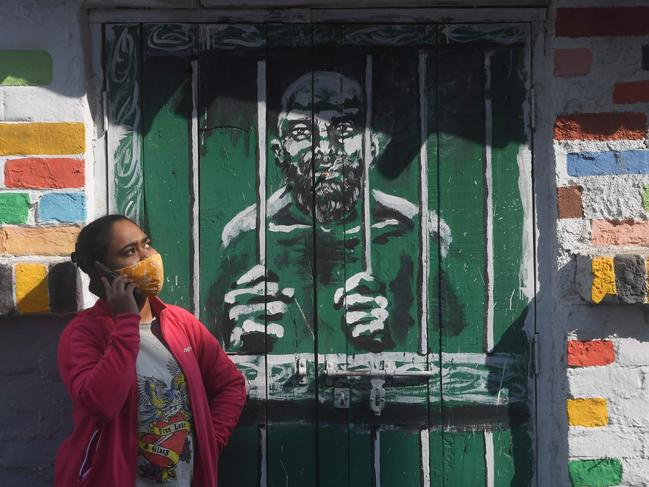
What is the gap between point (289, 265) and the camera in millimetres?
3490

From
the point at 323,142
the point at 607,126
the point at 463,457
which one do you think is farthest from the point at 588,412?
the point at 323,142

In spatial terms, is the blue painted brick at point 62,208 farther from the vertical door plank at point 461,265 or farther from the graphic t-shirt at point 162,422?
the vertical door plank at point 461,265

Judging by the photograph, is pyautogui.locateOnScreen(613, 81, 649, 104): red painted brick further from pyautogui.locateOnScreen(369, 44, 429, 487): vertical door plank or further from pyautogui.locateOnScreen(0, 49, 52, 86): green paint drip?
pyautogui.locateOnScreen(0, 49, 52, 86): green paint drip

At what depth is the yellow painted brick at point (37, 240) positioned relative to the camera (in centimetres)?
332

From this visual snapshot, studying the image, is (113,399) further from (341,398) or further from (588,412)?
(588,412)

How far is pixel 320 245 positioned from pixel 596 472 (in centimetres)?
132

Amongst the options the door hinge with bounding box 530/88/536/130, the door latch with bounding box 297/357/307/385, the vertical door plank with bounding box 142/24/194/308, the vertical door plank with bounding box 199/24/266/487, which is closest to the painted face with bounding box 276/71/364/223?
the vertical door plank with bounding box 199/24/266/487

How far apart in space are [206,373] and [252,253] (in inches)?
19.8

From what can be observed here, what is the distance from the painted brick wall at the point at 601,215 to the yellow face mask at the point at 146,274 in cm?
148

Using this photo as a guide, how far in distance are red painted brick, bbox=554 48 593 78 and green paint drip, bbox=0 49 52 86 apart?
1880 millimetres

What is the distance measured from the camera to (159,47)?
3496 millimetres

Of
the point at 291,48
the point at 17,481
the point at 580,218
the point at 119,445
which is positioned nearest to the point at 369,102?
the point at 291,48

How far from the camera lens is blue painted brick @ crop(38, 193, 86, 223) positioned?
3.34 metres

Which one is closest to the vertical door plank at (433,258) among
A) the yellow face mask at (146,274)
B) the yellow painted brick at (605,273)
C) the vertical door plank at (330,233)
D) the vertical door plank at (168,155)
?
the vertical door plank at (330,233)
